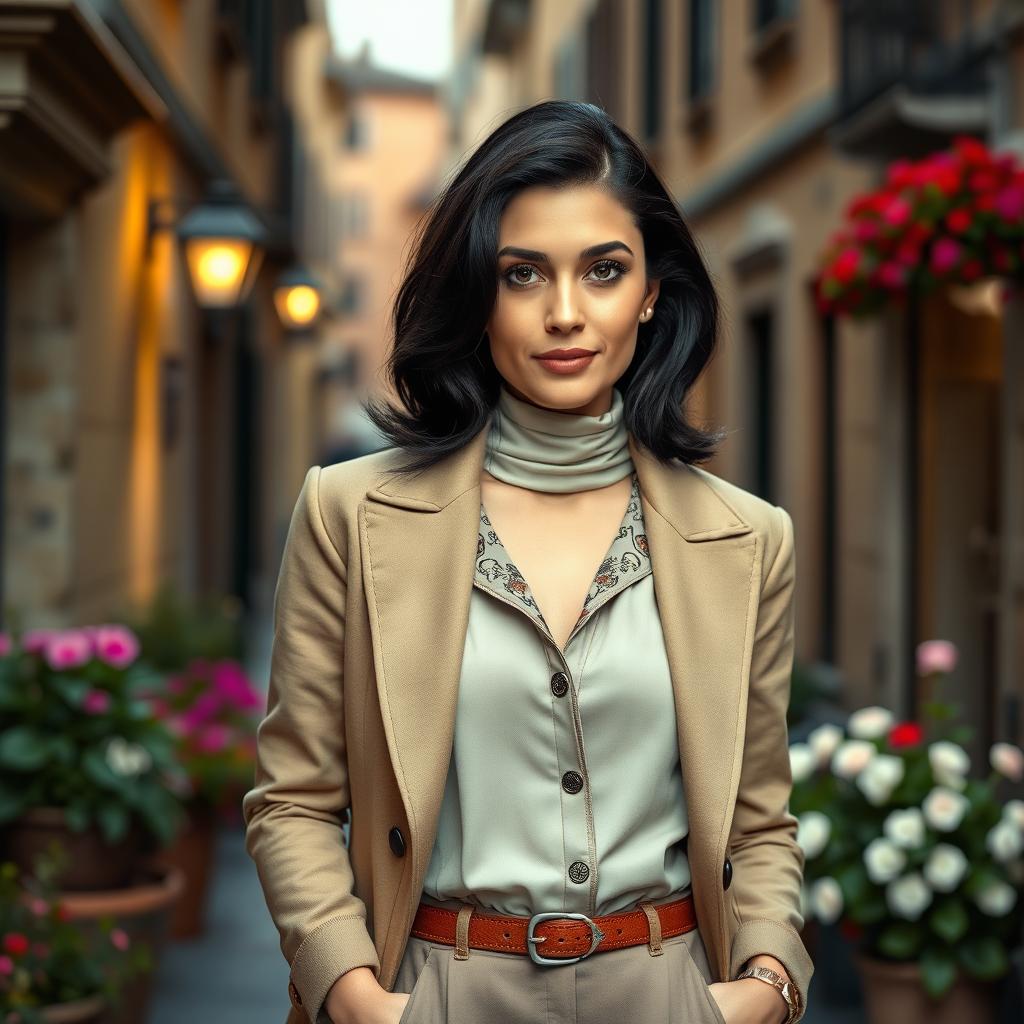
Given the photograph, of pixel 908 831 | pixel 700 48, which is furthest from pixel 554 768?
pixel 700 48

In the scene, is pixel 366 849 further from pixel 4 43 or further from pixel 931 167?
pixel 931 167

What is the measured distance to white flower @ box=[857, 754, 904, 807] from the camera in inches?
175

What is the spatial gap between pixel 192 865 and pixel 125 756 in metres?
1.56

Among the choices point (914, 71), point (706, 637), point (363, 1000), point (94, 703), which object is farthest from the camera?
point (914, 71)

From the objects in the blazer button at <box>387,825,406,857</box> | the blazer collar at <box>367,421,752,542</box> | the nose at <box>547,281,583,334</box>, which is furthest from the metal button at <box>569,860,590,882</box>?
the nose at <box>547,281,583,334</box>

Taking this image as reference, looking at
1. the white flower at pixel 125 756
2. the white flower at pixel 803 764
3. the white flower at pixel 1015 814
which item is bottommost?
the white flower at pixel 1015 814

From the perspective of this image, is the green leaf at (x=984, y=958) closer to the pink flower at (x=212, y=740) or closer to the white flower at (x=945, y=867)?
the white flower at (x=945, y=867)

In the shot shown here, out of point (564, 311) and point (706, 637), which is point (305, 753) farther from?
point (564, 311)

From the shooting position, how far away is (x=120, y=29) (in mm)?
7289

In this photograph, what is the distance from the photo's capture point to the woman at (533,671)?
2078mm

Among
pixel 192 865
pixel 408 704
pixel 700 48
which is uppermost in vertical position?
pixel 700 48

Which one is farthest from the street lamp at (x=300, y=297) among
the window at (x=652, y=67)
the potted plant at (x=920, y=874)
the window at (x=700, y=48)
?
the potted plant at (x=920, y=874)

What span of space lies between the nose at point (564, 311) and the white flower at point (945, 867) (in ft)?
8.59

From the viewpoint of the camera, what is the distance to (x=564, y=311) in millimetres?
2117
